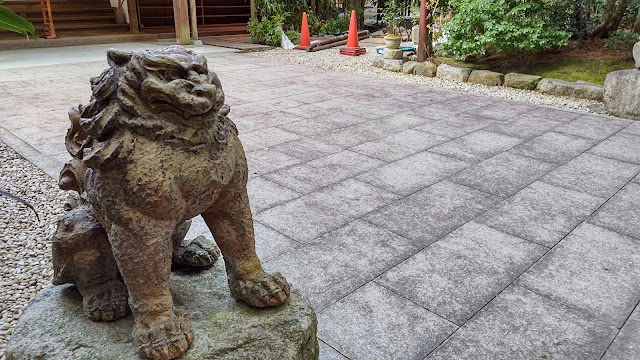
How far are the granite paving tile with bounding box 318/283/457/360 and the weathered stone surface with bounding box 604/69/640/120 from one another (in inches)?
191

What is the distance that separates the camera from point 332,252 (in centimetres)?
296

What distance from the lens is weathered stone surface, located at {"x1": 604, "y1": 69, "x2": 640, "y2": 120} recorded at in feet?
19.3

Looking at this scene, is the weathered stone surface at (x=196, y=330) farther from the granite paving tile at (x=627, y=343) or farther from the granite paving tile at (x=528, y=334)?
the granite paving tile at (x=627, y=343)

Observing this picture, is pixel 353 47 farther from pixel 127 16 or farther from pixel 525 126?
pixel 127 16

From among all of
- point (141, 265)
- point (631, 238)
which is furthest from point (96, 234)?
point (631, 238)

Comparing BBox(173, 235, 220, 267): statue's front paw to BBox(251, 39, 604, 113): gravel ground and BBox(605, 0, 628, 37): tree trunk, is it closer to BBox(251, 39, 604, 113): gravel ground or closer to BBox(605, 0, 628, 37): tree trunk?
BBox(251, 39, 604, 113): gravel ground

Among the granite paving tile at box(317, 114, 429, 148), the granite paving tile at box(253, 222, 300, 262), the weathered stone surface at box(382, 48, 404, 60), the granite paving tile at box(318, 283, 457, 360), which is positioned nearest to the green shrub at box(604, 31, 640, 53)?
the weathered stone surface at box(382, 48, 404, 60)

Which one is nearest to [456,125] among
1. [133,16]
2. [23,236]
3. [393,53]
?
[393,53]

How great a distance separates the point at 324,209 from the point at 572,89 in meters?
5.08

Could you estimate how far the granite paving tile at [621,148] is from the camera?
4.65m

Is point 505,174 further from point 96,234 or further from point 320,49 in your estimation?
point 320,49

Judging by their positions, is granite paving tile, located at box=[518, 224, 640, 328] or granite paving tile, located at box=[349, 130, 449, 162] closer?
granite paving tile, located at box=[518, 224, 640, 328]

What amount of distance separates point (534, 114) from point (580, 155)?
158 cm

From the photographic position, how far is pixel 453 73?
26.8 feet
